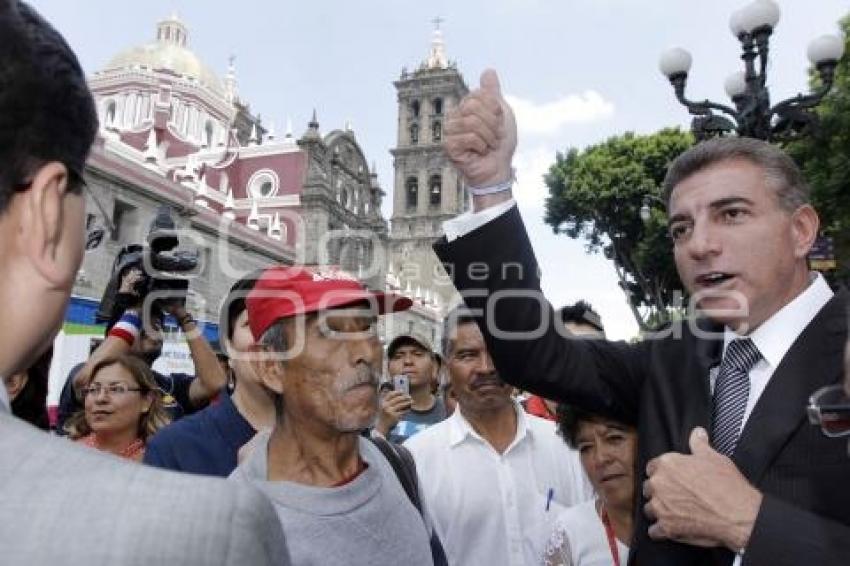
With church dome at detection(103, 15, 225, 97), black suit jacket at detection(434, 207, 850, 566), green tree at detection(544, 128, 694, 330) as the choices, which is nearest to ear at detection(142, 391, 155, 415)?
black suit jacket at detection(434, 207, 850, 566)

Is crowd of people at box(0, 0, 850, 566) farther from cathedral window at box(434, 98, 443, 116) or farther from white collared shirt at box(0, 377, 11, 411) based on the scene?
cathedral window at box(434, 98, 443, 116)

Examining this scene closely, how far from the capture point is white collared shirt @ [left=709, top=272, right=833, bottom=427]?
190 cm

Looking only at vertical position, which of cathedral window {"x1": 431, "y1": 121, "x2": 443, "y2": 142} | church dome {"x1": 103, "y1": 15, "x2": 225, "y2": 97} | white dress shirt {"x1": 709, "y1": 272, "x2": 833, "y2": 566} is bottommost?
white dress shirt {"x1": 709, "y1": 272, "x2": 833, "y2": 566}

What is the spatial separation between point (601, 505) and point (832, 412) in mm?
→ 1554

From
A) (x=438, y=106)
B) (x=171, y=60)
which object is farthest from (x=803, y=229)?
(x=438, y=106)

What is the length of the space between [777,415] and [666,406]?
33 cm

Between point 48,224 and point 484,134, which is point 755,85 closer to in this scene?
point 484,134

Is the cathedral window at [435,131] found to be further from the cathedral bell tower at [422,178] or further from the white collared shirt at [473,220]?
the white collared shirt at [473,220]

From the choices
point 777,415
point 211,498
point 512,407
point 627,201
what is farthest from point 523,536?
point 627,201

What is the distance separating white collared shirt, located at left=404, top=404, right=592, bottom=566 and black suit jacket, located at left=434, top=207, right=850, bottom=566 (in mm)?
1002

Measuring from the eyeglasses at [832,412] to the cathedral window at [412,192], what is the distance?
60.7 metres

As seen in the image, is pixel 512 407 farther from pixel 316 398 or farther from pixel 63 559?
pixel 63 559

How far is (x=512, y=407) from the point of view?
367 cm

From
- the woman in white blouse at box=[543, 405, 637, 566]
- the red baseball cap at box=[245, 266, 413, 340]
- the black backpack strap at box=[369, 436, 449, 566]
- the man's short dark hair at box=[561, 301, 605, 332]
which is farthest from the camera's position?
the man's short dark hair at box=[561, 301, 605, 332]
